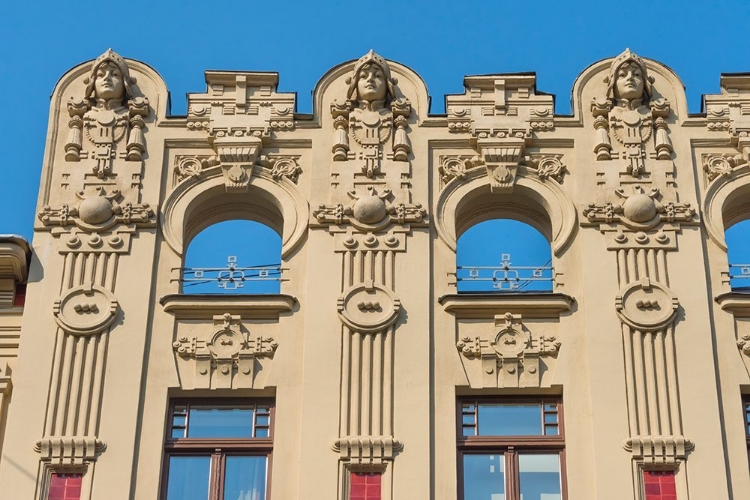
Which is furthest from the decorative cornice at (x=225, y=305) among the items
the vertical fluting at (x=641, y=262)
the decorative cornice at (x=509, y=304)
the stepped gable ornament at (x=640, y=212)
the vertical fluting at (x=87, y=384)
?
the vertical fluting at (x=641, y=262)

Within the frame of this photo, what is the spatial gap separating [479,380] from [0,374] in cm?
736

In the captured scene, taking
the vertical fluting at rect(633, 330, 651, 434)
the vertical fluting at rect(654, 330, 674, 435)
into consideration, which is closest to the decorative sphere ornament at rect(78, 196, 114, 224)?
the vertical fluting at rect(633, 330, 651, 434)

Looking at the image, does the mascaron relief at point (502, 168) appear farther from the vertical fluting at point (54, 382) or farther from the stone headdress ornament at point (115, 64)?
the vertical fluting at point (54, 382)

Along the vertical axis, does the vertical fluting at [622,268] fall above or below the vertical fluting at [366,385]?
above

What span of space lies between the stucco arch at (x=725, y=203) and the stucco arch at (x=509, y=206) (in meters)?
2.22

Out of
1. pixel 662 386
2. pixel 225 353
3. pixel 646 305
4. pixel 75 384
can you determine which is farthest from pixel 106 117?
pixel 662 386

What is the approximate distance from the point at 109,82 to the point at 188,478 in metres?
7.25

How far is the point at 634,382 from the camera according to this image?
24188 mm

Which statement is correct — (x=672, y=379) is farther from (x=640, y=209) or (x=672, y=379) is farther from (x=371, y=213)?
(x=371, y=213)

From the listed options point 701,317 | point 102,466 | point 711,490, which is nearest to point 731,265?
point 701,317

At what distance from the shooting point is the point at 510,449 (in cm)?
2423

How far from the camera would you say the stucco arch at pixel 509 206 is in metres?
Answer: 26.1

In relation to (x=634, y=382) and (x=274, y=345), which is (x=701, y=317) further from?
(x=274, y=345)

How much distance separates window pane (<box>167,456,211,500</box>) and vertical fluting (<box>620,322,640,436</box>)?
6317 mm
